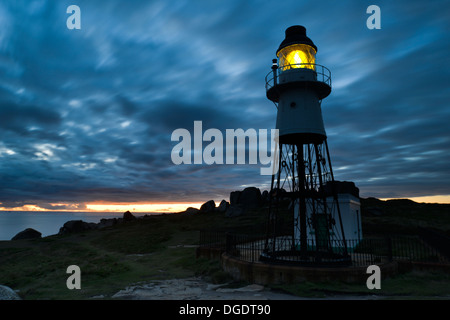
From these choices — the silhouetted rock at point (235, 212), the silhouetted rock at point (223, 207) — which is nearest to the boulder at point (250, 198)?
the silhouetted rock at point (223, 207)

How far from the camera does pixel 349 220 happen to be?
20.2 metres

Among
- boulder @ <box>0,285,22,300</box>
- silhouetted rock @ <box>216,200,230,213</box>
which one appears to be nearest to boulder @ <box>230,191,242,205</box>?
silhouetted rock @ <box>216,200,230,213</box>

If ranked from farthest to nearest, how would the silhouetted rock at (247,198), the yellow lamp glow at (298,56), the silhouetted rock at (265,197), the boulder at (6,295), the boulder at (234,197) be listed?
the silhouetted rock at (265,197) < the boulder at (234,197) < the silhouetted rock at (247,198) < the yellow lamp glow at (298,56) < the boulder at (6,295)

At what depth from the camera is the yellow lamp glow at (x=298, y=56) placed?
1546 cm

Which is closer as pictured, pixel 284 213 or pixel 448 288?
pixel 448 288

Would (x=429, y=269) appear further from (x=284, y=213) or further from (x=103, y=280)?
(x=284, y=213)

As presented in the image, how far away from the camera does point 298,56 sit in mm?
15578

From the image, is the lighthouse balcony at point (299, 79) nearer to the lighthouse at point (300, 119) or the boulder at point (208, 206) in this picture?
the lighthouse at point (300, 119)

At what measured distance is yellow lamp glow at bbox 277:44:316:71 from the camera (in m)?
15.5

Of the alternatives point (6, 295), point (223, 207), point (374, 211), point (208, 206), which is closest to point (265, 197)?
point (223, 207)

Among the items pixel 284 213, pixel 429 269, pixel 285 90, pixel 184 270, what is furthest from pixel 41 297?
pixel 284 213

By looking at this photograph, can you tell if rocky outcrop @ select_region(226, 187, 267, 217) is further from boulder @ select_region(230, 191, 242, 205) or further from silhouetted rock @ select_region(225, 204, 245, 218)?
silhouetted rock @ select_region(225, 204, 245, 218)
